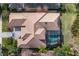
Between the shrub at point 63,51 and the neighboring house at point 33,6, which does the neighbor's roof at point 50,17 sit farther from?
the shrub at point 63,51

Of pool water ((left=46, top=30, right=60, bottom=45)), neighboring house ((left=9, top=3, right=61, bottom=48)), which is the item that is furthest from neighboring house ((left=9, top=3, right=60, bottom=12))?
pool water ((left=46, top=30, right=60, bottom=45))

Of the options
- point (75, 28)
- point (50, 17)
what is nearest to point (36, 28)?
point (50, 17)

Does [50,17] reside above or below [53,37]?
above

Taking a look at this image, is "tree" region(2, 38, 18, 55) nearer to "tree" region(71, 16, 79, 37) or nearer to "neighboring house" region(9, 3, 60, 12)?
"neighboring house" region(9, 3, 60, 12)

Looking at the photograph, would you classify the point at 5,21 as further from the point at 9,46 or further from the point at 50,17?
the point at 50,17

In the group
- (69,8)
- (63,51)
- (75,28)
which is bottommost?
(63,51)

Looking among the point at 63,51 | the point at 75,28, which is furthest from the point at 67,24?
the point at 63,51

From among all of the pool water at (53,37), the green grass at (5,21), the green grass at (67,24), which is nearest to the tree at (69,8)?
the green grass at (67,24)

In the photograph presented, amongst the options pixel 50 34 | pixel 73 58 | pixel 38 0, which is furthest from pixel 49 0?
pixel 73 58

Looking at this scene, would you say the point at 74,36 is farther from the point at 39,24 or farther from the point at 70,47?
the point at 39,24
